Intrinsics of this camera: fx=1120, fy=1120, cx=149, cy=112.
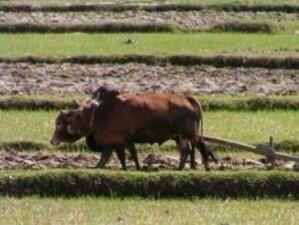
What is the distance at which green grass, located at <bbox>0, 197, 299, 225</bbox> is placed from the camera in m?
10.1

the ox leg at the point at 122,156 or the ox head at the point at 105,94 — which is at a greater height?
the ox head at the point at 105,94

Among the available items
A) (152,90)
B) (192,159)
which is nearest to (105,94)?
(192,159)

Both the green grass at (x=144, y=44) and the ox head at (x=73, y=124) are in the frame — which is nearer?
the ox head at (x=73, y=124)

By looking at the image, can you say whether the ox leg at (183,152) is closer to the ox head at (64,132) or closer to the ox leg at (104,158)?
the ox leg at (104,158)

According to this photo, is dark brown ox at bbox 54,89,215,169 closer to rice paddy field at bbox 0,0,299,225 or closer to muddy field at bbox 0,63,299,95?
rice paddy field at bbox 0,0,299,225

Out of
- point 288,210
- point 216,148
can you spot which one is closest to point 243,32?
point 216,148

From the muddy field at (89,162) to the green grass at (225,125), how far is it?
651 millimetres

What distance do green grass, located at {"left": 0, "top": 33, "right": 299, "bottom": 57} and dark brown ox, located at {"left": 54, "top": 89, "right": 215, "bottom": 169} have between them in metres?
8.45

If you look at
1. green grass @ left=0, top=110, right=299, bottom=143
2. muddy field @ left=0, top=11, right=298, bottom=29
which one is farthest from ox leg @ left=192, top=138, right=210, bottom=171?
muddy field @ left=0, top=11, right=298, bottom=29

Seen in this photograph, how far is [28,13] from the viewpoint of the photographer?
2809 cm

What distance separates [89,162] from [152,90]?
4503 mm

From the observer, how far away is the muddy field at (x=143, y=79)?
17672mm

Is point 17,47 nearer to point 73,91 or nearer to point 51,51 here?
point 51,51

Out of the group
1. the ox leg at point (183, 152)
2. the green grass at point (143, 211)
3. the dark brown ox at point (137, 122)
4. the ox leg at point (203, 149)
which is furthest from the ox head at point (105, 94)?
the green grass at point (143, 211)
